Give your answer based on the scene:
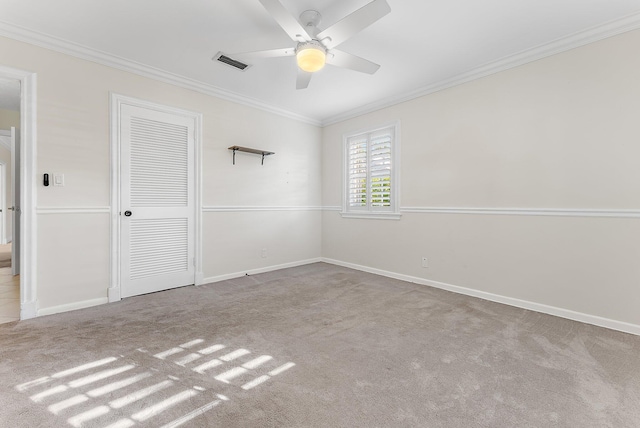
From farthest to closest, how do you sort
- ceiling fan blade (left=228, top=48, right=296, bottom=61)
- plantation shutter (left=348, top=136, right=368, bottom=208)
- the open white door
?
plantation shutter (left=348, top=136, right=368, bottom=208) < the open white door < ceiling fan blade (left=228, top=48, right=296, bottom=61)

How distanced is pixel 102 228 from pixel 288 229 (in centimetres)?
245

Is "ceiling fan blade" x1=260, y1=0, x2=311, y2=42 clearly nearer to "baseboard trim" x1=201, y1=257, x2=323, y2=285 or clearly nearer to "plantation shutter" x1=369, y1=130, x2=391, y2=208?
"plantation shutter" x1=369, y1=130, x2=391, y2=208

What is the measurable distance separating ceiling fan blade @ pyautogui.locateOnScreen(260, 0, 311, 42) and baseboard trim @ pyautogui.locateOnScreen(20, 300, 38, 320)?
3184 millimetres

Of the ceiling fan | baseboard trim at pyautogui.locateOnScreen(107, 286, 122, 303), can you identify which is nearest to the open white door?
baseboard trim at pyautogui.locateOnScreen(107, 286, 122, 303)

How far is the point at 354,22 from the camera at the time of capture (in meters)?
1.91

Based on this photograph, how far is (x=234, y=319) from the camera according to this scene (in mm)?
2537

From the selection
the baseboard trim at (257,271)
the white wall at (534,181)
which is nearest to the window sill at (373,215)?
the white wall at (534,181)

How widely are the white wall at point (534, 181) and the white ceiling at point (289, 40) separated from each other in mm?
385

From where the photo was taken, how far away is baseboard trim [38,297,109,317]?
2.60m

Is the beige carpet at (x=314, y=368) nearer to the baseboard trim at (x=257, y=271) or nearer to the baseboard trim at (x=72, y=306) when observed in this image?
the baseboard trim at (x=72, y=306)

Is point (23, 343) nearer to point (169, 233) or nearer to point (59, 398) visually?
point (59, 398)

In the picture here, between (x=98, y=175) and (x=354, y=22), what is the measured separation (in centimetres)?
285

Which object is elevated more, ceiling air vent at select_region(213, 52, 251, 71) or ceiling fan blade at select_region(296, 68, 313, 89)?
ceiling air vent at select_region(213, 52, 251, 71)

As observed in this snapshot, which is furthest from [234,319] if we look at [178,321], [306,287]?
[306,287]
